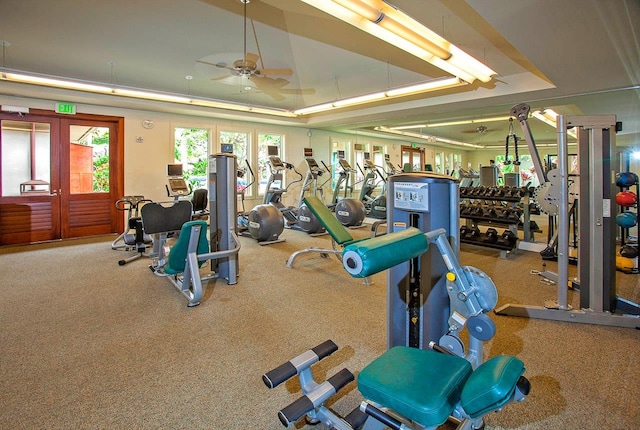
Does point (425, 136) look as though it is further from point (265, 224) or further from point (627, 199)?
point (265, 224)

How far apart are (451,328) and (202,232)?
269 centimetres

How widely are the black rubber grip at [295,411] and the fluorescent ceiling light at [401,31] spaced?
2.61 meters

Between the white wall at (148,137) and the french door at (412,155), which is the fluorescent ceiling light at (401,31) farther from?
the white wall at (148,137)

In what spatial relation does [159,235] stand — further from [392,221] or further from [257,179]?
[257,179]

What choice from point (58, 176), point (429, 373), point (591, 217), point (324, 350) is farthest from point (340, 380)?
point (58, 176)

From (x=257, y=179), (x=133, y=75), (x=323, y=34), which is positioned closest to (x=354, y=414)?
(x=323, y=34)

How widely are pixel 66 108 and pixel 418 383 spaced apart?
7.32m

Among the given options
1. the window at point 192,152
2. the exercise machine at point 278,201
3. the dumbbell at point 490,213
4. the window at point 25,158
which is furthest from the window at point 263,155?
the dumbbell at point 490,213

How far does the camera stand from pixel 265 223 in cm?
564

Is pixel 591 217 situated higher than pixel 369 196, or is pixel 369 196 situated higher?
pixel 369 196

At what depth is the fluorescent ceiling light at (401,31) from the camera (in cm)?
261

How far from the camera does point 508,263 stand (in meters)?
4.61

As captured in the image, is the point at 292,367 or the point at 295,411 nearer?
the point at 295,411

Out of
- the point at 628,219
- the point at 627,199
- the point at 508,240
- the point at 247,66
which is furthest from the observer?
the point at 508,240
